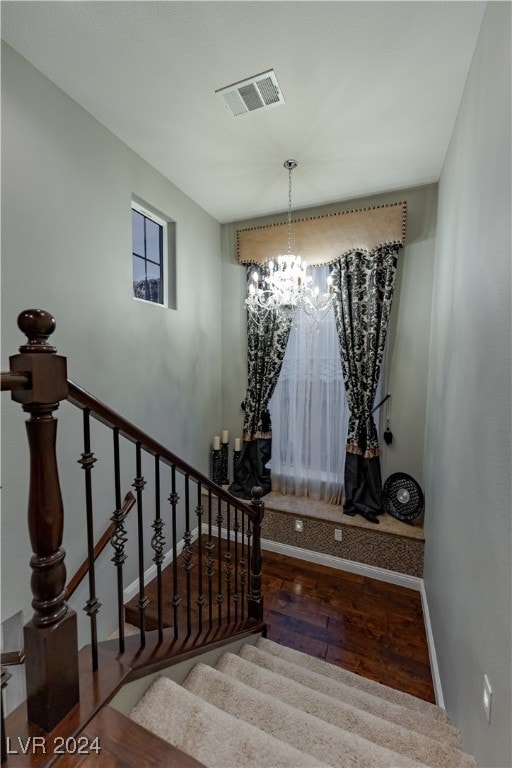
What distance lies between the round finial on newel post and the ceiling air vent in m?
2.05

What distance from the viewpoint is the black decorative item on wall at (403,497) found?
10.1 feet

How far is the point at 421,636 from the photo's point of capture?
2480 millimetres

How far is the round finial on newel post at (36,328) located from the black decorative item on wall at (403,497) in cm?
322

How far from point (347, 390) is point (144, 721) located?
2.84m

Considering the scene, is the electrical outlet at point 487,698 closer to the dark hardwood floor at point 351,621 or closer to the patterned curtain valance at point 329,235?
the dark hardwood floor at point 351,621

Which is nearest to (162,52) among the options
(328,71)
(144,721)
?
(328,71)

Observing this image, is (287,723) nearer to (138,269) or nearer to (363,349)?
(363,349)

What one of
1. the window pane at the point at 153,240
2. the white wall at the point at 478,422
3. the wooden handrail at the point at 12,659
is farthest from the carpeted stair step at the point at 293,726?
the window pane at the point at 153,240

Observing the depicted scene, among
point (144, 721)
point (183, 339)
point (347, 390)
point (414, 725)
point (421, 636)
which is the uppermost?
point (183, 339)

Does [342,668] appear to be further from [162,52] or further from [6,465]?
[162,52]

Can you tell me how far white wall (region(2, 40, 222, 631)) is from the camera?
5.99ft

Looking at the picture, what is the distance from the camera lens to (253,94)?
2.08 m

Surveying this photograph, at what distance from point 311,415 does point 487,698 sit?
8.65ft

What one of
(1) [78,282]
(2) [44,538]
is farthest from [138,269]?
(2) [44,538]
